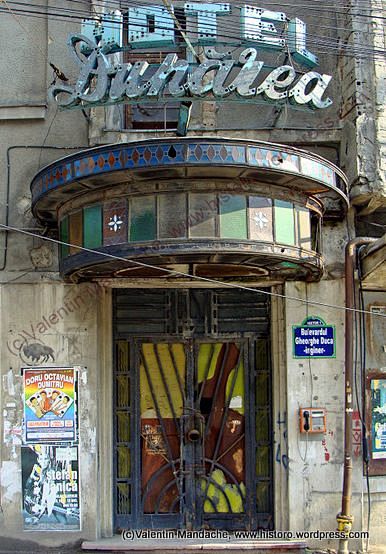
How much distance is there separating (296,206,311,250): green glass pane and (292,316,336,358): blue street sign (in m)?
1.23

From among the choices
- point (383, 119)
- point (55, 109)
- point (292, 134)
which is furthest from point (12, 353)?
point (383, 119)

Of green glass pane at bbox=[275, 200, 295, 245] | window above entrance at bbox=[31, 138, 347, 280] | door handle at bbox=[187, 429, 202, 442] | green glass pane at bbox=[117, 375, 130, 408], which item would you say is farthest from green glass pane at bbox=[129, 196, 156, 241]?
door handle at bbox=[187, 429, 202, 442]

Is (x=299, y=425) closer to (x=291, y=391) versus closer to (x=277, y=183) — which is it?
(x=291, y=391)

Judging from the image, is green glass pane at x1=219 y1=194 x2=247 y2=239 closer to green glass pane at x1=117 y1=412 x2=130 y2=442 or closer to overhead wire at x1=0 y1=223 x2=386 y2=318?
overhead wire at x1=0 y1=223 x2=386 y2=318

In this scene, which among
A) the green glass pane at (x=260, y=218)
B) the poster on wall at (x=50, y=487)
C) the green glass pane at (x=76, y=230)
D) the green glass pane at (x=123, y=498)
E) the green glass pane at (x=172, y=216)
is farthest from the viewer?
the green glass pane at (x=123, y=498)

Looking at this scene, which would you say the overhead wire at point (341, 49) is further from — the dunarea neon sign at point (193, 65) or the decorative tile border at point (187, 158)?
the decorative tile border at point (187, 158)

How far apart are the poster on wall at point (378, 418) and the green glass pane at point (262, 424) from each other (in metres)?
1.41

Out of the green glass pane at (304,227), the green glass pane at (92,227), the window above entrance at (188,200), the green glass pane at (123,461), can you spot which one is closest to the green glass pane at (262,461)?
the green glass pane at (123,461)

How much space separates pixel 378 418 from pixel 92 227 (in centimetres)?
443

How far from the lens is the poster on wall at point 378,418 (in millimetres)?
9117

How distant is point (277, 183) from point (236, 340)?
2524 millimetres

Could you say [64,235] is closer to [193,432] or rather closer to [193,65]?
[193,65]

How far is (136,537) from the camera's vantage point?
9102 millimetres

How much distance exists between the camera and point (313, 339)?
921 centimetres
